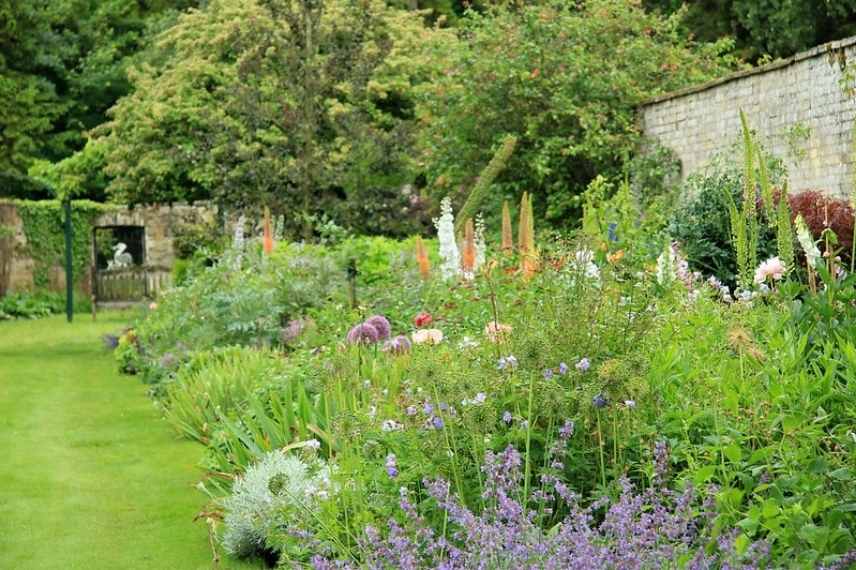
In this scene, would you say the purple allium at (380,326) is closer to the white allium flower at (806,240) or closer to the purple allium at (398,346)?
the purple allium at (398,346)

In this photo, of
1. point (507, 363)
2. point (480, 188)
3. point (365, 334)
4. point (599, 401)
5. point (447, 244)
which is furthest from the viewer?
point (480, 188)

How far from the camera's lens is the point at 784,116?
12461 mm

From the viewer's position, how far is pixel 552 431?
436 cm

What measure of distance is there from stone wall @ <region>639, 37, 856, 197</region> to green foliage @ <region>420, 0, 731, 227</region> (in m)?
0.69

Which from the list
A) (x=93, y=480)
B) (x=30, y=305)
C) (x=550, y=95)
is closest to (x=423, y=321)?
(x=93, y=480)

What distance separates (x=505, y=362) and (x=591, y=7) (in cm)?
1280

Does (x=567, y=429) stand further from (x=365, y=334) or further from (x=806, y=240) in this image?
(x=365, y=334)

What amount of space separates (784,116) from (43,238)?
56.2 ft

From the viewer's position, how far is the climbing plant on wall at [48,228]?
25.3m

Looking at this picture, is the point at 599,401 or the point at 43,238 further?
the point at 43,238

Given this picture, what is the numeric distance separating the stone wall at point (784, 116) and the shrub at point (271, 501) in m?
6.02

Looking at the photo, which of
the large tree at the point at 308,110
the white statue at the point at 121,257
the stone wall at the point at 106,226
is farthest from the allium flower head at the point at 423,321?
the stone wall at the point at 106,226

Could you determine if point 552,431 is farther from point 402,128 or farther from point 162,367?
point 402,128

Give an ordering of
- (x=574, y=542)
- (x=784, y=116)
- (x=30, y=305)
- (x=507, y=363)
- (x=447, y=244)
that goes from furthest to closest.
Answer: (x=30, y=305) → (x=784, y=116) → (x=447, y=244) → (x=507, y=363) → (x=574, y=542)
